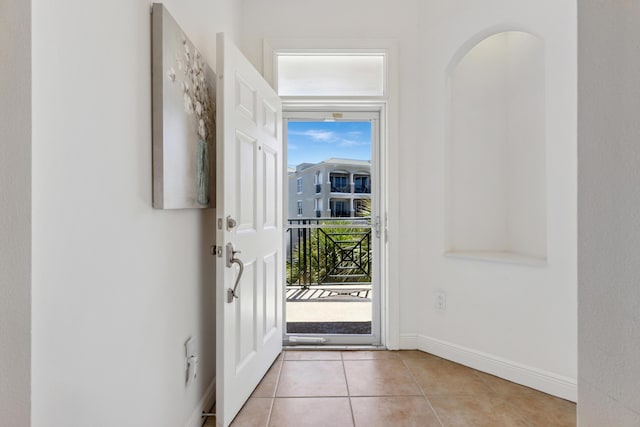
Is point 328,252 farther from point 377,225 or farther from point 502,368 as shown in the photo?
point 502,368

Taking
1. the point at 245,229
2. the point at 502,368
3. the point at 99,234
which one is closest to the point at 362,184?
the point at 245,229

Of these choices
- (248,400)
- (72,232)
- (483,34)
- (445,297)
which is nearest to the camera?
(72,232)

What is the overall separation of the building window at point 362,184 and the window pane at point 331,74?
644mm

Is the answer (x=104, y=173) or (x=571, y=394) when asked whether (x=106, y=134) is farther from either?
(x=571, y=394)

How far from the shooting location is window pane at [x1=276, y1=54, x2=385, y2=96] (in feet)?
9.12

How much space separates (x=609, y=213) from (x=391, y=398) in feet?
5.67

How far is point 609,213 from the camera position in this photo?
67 centimetres

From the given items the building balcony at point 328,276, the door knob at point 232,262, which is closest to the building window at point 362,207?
the building balcony at point 328,276

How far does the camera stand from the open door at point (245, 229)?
1.71 metres

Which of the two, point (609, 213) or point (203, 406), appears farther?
point (203, 406)

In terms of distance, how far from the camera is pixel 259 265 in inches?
87.1

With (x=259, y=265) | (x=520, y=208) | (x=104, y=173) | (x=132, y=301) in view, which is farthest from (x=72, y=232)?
(x=520, y=208)

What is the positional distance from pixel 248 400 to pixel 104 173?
1.54 m

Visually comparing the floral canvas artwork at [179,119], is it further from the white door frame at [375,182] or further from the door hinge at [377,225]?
the door hinge at [377,225]
